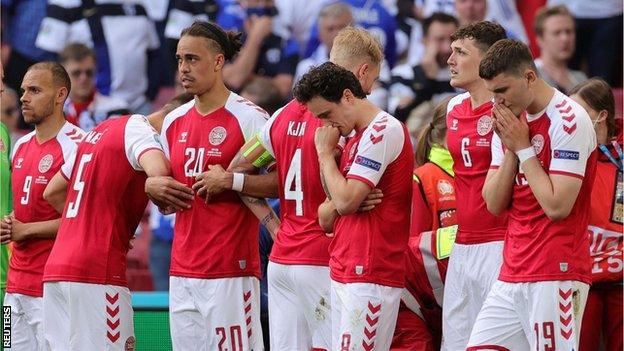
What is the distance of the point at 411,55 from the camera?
15078 millimetres

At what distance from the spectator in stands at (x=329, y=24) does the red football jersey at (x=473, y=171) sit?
5.57 metres

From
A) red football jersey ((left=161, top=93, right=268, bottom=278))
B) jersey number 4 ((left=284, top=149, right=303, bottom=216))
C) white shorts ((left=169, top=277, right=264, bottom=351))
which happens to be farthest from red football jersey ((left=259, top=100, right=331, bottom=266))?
white shorts ((left=169, top=277, right=264, bottom=351))

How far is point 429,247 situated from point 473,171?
2.65 ft

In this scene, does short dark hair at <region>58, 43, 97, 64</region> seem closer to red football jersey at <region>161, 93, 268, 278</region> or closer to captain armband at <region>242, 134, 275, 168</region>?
red football jersey at <region>161, 93, 268, 278</region>

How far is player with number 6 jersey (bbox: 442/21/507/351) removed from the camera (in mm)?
8914

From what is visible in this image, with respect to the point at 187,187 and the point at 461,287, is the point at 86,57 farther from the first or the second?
the point at 461,287

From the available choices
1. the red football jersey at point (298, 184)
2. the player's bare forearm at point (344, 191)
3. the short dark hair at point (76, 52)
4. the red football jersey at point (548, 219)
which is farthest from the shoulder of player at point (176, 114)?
the short dark hair at point (76, 52)

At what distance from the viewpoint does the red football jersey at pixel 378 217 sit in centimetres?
841

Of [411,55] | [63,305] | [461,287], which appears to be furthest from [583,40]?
[63,305]

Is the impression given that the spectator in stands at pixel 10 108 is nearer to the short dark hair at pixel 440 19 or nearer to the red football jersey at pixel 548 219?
the short dark hair at pixel 440 19

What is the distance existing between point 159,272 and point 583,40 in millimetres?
5130

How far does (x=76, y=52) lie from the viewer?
14.2 meters

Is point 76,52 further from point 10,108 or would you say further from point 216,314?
point 216,314
